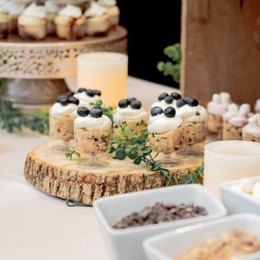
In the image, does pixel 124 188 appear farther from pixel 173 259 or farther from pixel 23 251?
pixel 173 259

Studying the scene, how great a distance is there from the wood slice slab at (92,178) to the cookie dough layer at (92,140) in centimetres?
5

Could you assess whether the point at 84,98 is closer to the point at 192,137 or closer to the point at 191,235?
the point at 192,137

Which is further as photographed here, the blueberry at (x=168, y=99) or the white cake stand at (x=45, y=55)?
the white cake stand at (x=45, y=55)

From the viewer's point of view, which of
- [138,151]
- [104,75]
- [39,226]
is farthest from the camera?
[104,75]

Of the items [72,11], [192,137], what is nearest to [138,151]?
[192,137]

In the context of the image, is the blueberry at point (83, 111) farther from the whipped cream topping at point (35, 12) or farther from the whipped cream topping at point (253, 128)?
the whipped cream topping at point (35, 12)

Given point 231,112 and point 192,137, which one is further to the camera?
point 231,112

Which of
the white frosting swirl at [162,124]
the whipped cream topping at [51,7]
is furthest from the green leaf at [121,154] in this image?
the whipped cream topping at [51,7]

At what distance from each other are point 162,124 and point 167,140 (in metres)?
0.05

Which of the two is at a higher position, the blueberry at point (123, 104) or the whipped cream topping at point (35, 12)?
the whipped cream topping at point (35, 12)

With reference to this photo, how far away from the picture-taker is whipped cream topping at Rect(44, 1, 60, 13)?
2.09m

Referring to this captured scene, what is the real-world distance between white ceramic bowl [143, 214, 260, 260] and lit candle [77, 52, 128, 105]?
1.10 meters

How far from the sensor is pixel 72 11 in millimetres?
2035

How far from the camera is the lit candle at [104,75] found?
190cm
